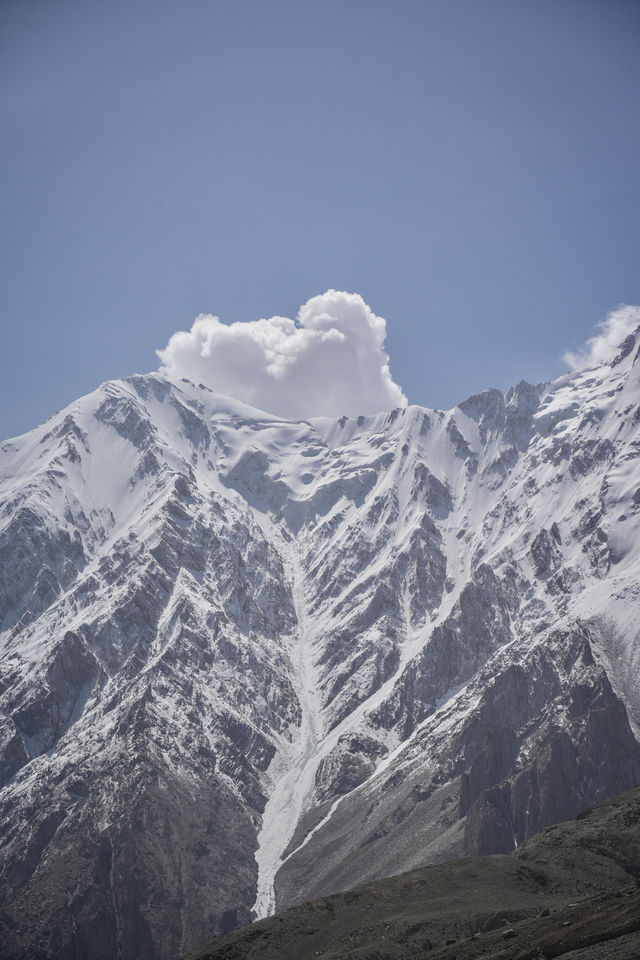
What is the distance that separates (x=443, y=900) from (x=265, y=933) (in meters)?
31.5

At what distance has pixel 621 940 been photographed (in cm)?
9106

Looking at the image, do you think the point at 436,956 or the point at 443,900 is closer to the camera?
Result: the point at 436,956

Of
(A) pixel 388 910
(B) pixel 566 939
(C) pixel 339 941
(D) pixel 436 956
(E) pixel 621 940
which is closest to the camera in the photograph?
(E) pixel 621 940

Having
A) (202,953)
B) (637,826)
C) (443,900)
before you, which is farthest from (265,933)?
(637,826)

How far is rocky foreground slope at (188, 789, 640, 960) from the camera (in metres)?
105

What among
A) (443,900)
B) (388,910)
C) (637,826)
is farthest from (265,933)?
(637,826)

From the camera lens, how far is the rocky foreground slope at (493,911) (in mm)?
104688

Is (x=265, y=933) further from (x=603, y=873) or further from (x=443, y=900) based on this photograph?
(x=603, y=873)

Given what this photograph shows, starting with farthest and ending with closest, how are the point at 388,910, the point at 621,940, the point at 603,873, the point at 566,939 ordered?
the point at 603,873, the point at 388,910, the point at 566,939, the point at 621,940

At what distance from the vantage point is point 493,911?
13612cm

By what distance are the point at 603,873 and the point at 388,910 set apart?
4277 cm

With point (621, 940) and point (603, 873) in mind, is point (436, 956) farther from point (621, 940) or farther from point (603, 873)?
point (603, 873)

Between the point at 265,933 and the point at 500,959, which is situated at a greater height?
the point at 265,933

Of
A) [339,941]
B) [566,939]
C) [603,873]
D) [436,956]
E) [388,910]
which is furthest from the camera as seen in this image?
[603,873]
